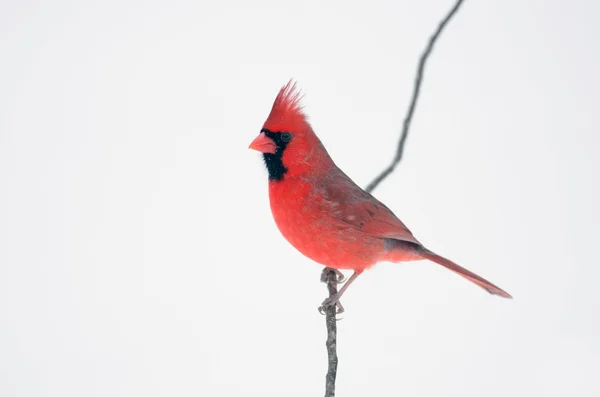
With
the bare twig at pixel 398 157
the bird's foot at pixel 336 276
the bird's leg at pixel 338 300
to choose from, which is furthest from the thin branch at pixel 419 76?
the bird's foot at pixel 336 276

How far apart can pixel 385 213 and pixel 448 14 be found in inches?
22.6

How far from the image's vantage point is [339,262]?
1259 mm

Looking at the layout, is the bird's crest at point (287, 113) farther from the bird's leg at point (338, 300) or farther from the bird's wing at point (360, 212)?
the bird's leg at point (338, 300)

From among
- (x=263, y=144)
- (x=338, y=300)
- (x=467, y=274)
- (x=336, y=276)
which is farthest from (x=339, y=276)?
(x=263, y=144)

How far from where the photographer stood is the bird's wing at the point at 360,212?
1.30 m

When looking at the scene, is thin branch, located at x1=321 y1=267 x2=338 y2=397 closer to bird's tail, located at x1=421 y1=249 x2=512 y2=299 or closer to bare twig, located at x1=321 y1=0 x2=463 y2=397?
bare twig, located at x1=321 y1=0 x2=463 y2=397

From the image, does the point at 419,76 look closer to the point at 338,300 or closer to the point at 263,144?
the point at 263,144

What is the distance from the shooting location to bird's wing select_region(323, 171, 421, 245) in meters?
1.30

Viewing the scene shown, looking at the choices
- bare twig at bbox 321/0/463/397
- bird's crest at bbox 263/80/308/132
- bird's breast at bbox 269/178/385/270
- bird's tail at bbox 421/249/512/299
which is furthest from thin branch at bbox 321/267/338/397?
bird's crest at bbox 263/80/308/132

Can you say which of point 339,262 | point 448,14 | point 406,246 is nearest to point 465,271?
point 406,246

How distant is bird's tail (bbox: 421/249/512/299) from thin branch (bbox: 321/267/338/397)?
20cm

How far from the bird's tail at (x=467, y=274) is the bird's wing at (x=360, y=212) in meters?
0.08

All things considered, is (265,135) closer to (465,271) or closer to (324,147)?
(324,147)

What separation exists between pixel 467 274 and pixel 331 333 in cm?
41
